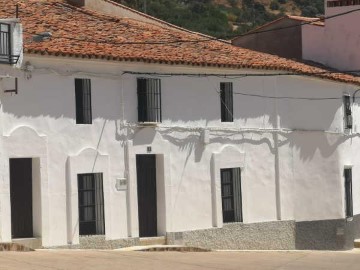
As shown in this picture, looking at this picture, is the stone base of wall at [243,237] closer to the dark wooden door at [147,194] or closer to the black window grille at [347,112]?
the dark wooden door at [147,194]

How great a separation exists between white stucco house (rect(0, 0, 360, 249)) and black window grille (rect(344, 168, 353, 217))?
6cm

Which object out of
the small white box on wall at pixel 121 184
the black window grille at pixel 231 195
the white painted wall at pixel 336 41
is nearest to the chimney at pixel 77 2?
the black window grille at pixel 231 195

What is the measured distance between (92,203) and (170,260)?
4.69 m

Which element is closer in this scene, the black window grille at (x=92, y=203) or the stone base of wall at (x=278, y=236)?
the black window grille at (x=92, y=203)

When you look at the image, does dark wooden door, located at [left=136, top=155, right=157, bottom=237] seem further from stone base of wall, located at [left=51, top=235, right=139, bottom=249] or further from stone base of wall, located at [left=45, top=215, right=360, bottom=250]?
stone base of wall, located at [left=51, top=235, right=139, bottom=249]

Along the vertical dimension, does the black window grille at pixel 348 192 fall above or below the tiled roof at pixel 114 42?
below

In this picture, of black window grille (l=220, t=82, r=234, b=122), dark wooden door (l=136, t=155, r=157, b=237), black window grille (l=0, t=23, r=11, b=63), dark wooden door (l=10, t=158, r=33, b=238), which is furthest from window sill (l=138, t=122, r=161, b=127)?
black window grille (l=0, t=23, r=11, b=63)

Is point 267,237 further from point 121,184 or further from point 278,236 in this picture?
point 121,184

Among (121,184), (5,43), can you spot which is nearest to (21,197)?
(121,184)

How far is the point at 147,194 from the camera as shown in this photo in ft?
89.2

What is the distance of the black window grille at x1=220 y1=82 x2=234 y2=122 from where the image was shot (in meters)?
29.4

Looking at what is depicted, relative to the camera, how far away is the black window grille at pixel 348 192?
3403 centimetres

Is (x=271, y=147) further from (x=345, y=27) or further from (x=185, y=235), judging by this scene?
(x=345, y=27)

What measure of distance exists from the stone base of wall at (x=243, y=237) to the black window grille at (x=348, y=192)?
328cm
